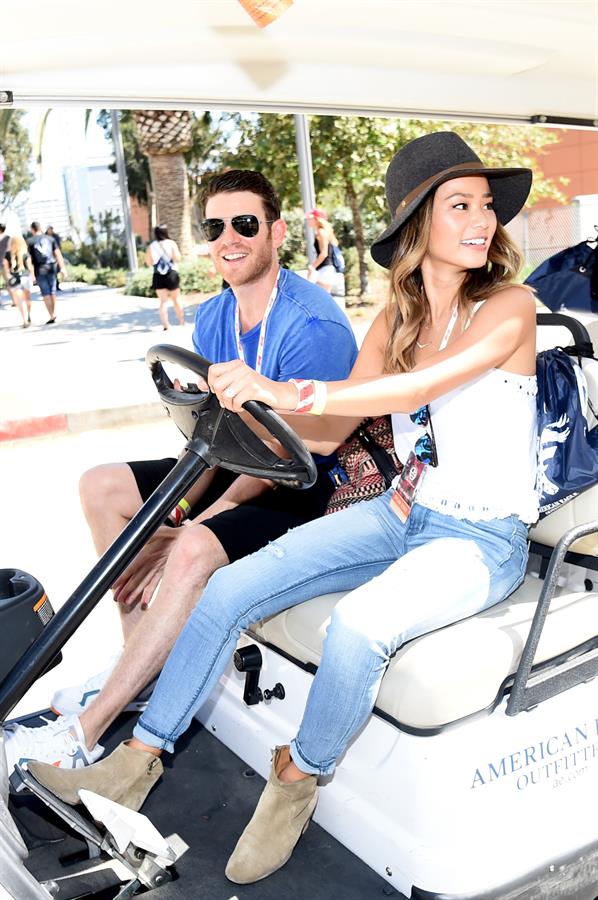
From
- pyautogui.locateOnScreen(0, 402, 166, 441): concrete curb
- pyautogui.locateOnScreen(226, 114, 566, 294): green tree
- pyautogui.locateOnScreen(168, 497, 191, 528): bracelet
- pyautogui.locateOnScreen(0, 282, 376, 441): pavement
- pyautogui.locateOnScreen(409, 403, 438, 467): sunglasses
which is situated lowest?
pyautogui.locateOnScreen(0, 402, 166, 441): concrete curb

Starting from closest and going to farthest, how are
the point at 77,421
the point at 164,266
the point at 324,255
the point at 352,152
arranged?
the point at 77,421
the point at 324,255
the point at 164,266
the point at 352,152

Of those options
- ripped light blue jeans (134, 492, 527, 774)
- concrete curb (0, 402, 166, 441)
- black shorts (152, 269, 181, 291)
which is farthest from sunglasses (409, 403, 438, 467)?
black shorts (152, 269, 181, 291)

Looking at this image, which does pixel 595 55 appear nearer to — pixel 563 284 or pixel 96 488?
pixel 563 284

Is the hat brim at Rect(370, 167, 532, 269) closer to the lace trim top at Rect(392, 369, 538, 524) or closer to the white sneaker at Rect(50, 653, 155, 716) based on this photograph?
the lace trim top at Rect(392, 369, 538, 524)

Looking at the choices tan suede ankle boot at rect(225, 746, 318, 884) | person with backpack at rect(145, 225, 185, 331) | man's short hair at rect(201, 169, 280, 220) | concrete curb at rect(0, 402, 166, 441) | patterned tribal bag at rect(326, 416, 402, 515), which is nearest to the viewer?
tan suede ankle boot at rect(225, 746, 318, 884)

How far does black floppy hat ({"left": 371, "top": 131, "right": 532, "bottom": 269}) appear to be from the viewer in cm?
208

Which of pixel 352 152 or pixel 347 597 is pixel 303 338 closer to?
pixel 347 597

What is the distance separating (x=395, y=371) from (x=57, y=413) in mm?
6701

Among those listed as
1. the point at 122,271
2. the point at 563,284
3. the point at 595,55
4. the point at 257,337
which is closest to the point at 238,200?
the point at 257,337

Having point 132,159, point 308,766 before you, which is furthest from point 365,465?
point 132,159

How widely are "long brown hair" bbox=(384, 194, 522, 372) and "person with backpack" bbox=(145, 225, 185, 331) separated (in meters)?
9.25

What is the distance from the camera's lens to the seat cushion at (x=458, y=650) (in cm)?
173

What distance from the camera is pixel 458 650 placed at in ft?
5.90

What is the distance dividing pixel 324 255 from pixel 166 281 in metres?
3.18
